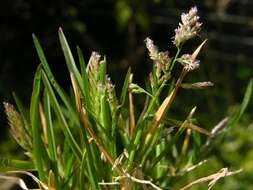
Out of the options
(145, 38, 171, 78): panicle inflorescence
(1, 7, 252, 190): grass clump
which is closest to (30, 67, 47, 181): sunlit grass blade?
(1, 7, 252, 190): grass clump

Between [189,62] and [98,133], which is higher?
[189,62]

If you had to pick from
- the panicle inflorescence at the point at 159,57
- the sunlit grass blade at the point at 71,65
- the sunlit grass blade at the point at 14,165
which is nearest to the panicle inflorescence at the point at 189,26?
the panicle inflorescence at the point at 159,57

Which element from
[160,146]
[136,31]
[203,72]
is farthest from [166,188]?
[136,31]

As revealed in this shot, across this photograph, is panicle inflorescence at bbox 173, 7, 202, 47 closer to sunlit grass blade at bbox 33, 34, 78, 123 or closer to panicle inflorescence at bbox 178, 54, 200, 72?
panicle inflorescence at bbox 178, 54, 200, 72

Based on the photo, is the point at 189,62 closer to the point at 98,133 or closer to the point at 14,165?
the point at 98,133

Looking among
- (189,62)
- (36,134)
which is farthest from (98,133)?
(189,62)

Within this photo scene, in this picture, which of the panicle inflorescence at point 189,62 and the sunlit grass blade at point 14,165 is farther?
the sunlit grass blade at point 14,165

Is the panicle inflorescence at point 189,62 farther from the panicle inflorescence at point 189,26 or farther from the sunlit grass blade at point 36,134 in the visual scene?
the sunlit grass blade at point 36,134

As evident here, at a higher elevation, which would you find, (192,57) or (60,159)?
(192,57)

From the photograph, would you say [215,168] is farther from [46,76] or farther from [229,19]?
[46,76]

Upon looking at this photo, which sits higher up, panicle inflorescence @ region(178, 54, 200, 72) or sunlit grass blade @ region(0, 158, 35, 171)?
panicle inflorescence @ region(178, 54, 200, 72)

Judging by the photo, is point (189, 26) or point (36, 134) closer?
point (189, 26)
